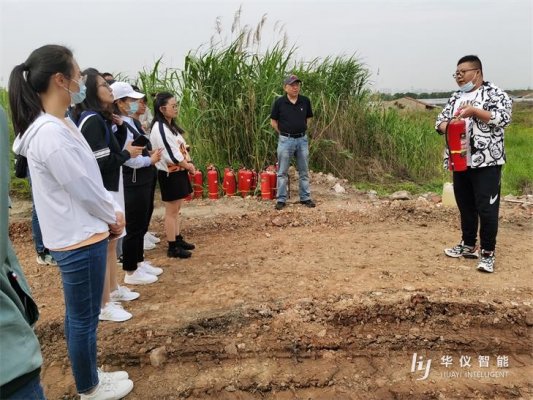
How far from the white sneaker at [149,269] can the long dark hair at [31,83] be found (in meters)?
2.12

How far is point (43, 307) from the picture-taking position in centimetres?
343

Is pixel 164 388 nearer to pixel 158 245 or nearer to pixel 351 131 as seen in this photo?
pixel 158 245

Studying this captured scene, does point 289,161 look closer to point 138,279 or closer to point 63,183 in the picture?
point 138,279

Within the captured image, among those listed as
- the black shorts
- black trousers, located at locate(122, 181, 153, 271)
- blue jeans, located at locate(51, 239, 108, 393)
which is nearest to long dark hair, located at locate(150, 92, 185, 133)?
the black shorts

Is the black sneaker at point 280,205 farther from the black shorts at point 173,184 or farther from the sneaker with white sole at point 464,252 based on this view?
the sneaker with white sole at point 464,252

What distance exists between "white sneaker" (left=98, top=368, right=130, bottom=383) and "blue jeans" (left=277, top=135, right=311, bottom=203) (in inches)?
146

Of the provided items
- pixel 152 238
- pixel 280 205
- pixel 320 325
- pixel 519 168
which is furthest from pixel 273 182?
pixel 519 168

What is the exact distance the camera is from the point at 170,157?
3809 mm

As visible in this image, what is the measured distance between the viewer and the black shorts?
3.93m

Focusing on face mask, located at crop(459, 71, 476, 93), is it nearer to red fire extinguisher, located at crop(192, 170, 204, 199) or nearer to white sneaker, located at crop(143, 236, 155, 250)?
white sneaker, located at crop(143, 236, 155, 250)

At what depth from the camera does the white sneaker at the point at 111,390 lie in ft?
7.38

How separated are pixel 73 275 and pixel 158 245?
2.78m

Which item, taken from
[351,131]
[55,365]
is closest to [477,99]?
[55,365]

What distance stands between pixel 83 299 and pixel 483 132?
10.6 ft
